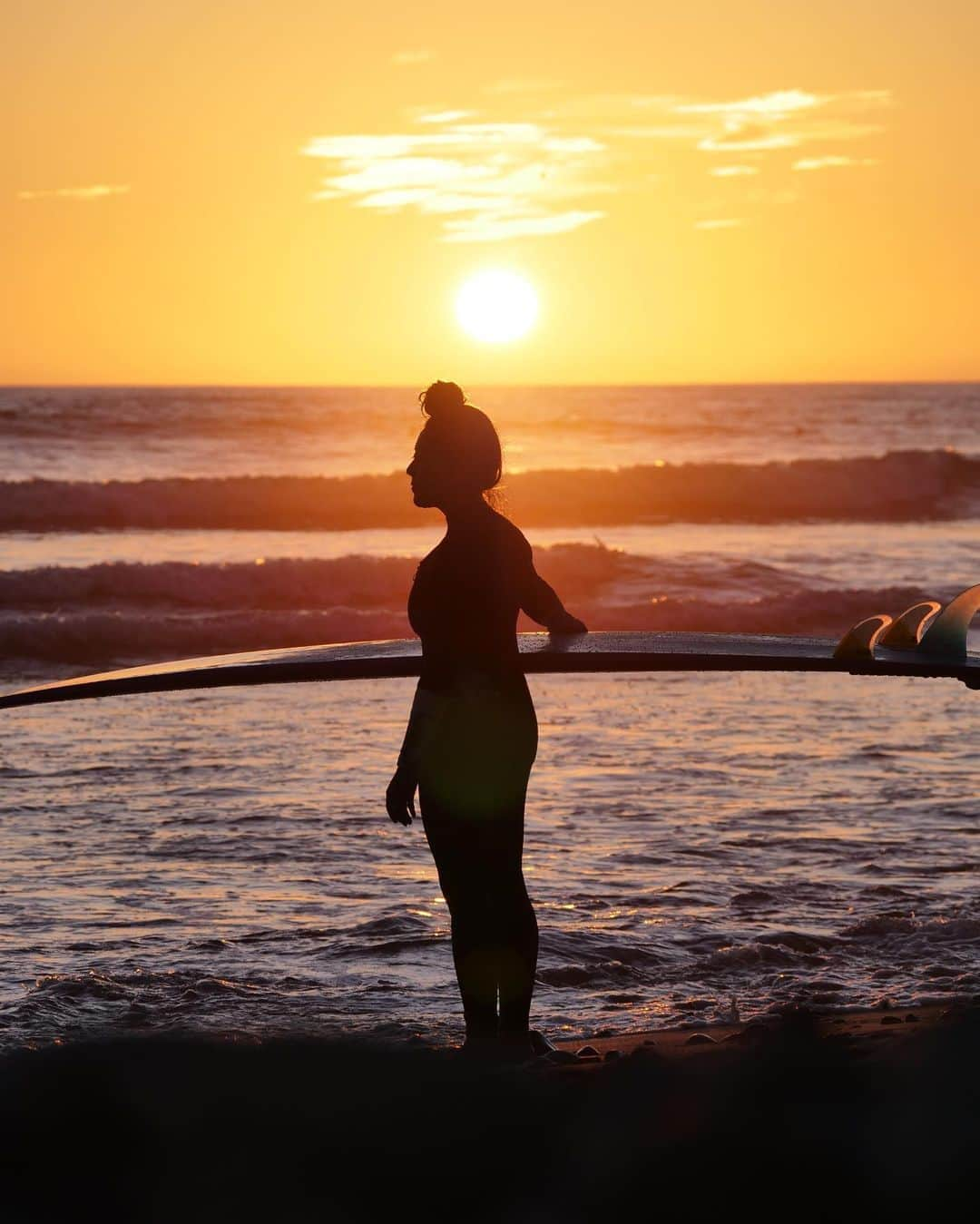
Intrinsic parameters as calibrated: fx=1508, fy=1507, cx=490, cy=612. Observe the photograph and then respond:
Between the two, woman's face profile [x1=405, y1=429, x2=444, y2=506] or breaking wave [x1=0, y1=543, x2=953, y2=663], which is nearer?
woman's face profile [x1=405, y1=429, x2=444, y2=506]

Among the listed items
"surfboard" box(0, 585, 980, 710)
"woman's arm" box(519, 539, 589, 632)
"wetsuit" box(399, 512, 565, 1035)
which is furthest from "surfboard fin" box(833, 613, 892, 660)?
"wetsuit" box(399, 512, 565, 1035)

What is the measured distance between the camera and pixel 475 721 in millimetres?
3666

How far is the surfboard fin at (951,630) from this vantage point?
4621mm

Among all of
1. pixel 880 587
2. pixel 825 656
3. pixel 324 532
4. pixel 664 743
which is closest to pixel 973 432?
pixel 324 532

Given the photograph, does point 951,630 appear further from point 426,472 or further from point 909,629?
point 426,472

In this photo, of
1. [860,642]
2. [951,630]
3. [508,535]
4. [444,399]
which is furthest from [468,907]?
[951,630]

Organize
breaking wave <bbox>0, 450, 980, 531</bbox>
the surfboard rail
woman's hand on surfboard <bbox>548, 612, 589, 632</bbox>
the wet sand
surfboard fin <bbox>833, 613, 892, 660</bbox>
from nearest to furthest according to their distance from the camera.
A: the wet sand
woman's hand on surfboard <bbox>548, 612, 589, 632</bbox>
the surfboard rail
surfboard fin <bbox>833, 613, 892, 660</bbox>
breaking wave <bbox>0, 450, 980, 531</bbox>

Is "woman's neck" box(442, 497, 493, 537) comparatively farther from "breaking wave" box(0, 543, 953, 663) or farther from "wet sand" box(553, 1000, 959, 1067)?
"breaking wave" box(0, 543, 953, 663)

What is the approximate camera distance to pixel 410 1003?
15.0ft

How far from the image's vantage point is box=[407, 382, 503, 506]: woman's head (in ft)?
12.0

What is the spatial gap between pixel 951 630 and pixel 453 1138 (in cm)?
299

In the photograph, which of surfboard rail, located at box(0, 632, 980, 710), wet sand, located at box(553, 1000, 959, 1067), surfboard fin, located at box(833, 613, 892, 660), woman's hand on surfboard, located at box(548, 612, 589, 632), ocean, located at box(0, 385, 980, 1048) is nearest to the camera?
wet sand, located at box(553, 1000, 959, 1067)

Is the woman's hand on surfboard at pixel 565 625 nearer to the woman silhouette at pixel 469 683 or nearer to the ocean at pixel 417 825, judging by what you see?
the woman silhouette at pixel 469 683

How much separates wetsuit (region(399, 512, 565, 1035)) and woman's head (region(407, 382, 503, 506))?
0.10 metres
